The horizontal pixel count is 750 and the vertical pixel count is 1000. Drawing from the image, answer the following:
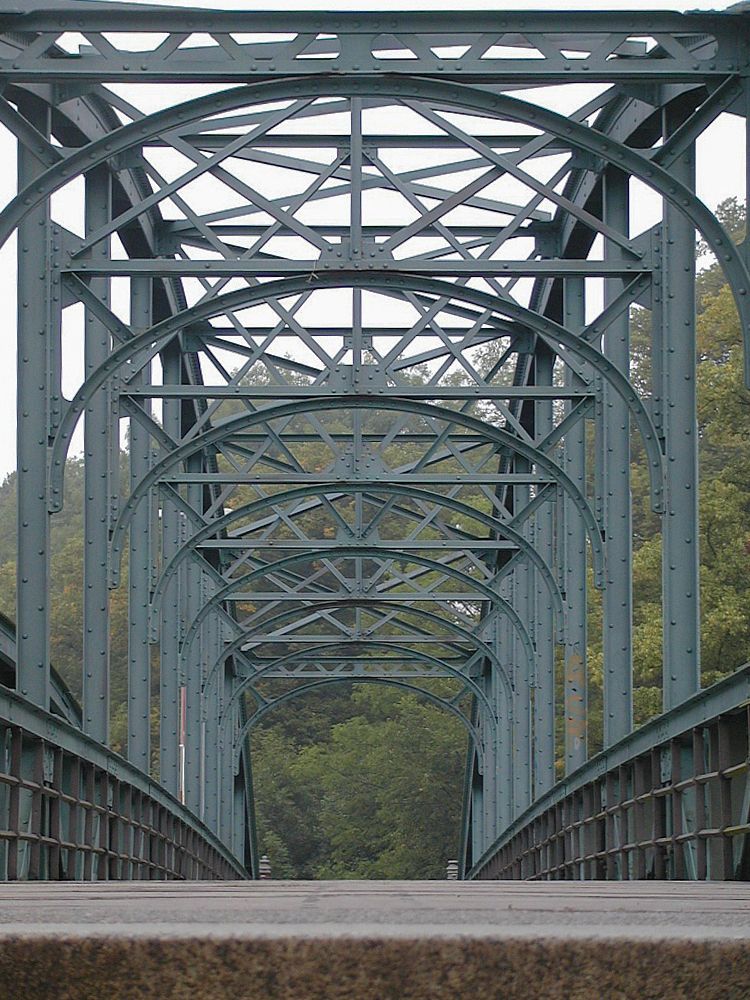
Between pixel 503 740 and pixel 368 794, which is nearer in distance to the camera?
pixel 503 740

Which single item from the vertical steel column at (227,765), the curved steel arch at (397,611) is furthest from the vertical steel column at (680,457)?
the vertical steel column at (227,765)

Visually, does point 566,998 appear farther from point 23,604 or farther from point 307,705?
point 307,705

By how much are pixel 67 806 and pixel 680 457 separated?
5149 millimetres

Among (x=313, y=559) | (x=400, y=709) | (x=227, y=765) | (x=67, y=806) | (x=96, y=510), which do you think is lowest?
(x=67, y=806)

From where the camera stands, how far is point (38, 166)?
44.0ft

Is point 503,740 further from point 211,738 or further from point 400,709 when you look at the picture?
point 400,709

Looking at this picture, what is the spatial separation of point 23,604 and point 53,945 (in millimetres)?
11603

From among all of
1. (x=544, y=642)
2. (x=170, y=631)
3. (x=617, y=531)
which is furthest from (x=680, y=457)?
(x=170, y=631)

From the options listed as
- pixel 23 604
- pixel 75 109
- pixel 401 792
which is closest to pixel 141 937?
pixel 23 604

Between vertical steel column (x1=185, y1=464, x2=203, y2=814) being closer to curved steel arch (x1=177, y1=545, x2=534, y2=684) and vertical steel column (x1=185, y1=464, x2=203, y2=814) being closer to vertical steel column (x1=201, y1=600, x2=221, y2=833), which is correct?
curved steel arch (x1=177, y1=545, x2=534, y2=684)

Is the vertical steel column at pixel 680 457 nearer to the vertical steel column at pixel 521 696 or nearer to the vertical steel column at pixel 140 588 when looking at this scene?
the vertical steel column at pixel 140 588

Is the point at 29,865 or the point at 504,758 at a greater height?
the point at 504,758

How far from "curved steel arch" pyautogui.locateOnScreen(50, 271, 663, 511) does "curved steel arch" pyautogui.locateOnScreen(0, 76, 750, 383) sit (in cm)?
207

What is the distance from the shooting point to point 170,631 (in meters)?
23.6
